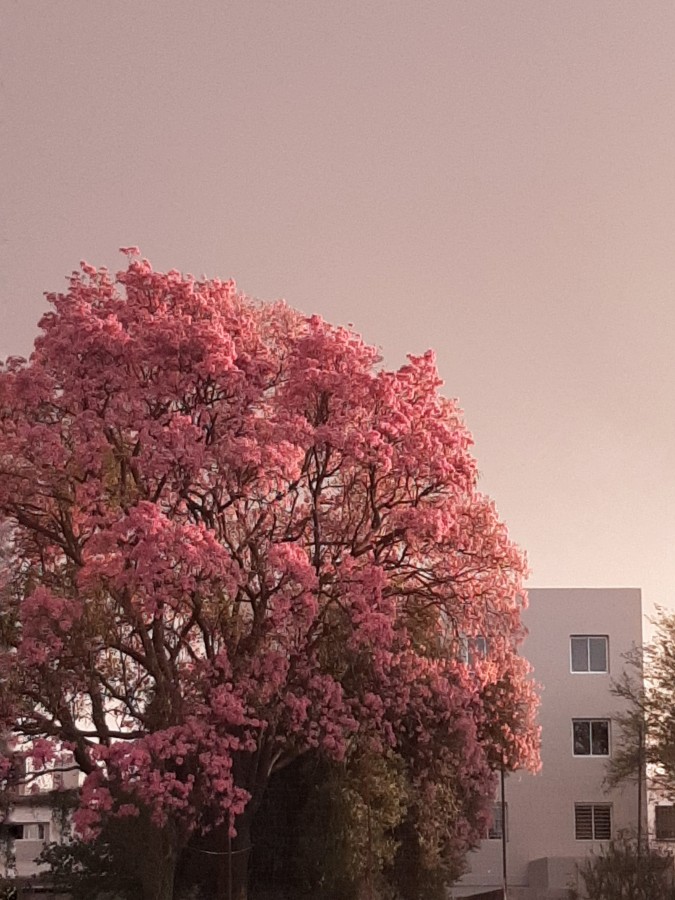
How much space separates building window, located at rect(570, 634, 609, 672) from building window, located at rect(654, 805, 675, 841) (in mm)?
1587

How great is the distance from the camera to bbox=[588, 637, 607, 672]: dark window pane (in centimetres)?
1460

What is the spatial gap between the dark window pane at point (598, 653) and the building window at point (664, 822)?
1.62 meters

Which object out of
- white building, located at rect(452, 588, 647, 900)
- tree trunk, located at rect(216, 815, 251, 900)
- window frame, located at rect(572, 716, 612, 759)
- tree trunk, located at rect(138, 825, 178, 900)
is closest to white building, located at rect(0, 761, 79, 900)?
tree trunk, located at rect(138, 825, 178, 900)

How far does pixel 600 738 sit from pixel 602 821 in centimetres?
73

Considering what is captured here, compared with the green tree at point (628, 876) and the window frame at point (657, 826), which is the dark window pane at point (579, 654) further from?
the green tree at point (628, 876)

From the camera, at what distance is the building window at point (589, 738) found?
13.8 meters

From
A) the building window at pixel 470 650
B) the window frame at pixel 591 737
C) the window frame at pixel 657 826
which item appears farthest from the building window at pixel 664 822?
the building window at pixel 470 650

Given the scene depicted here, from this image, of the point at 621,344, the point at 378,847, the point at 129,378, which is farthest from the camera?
the point at 621,344

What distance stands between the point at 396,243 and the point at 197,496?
2.37 m

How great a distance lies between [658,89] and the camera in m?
11.2

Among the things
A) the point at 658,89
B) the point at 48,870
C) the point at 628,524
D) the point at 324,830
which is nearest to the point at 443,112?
the point at 658,89

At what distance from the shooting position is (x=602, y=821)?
13695mm

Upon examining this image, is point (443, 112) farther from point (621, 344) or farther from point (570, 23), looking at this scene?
point (621, 344)

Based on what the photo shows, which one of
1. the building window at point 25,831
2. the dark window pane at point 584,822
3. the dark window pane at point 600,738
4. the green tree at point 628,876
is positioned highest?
the dark window pane at point 600,738
